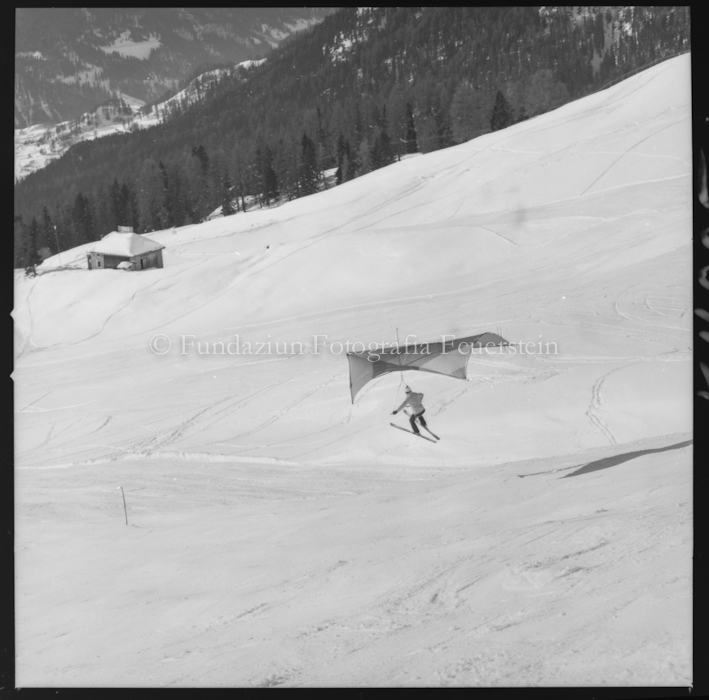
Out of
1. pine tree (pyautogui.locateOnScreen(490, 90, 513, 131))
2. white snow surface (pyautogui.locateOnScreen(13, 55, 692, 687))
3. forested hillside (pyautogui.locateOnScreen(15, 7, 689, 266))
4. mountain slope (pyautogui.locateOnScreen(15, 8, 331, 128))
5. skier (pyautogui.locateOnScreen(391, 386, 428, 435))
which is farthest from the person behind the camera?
pine tree (pyautogui.locateOnScreen(490, 90, 513, 131))

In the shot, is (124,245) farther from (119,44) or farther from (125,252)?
(119,44)

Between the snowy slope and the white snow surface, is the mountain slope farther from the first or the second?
the white snow surface

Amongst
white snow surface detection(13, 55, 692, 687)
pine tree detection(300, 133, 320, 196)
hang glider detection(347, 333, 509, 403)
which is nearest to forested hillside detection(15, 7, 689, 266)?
pine tree detection(300, 133, 320, 196)

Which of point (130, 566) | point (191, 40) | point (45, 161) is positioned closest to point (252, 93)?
point (191, 40)

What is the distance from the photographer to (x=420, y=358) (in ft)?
14.8

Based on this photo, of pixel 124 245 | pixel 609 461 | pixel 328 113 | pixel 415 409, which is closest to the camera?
pixel 609 461

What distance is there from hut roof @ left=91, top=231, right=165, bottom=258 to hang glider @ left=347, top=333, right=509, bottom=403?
1.43 meters

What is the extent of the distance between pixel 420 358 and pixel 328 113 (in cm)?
169

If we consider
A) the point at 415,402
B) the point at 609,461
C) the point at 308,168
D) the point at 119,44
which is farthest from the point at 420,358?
the point at 119,44

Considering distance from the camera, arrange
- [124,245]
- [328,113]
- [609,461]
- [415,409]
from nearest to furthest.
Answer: [609,461]
[415,409]
[124,245]
[328,113]

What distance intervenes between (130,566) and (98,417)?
87cm

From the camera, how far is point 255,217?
4844mm

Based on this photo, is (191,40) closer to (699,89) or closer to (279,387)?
(279,387)

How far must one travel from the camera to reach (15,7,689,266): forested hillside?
4.53 meters
